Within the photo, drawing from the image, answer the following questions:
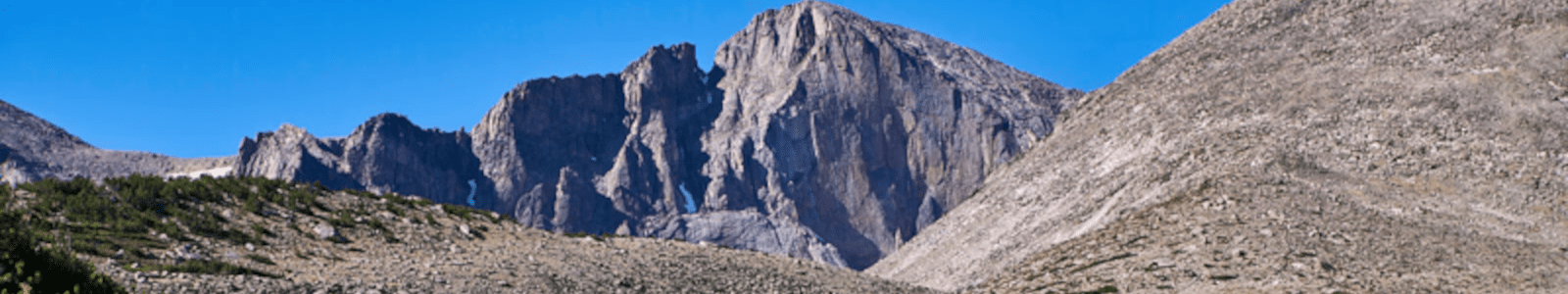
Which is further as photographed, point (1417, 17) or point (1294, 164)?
point (1417, 17)

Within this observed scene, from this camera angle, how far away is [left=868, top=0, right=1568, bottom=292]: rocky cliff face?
42344mm

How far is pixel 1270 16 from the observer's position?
3305 inches

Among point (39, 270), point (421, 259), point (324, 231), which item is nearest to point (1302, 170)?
point (421, 259)

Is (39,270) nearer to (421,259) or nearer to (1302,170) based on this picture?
(421,259)

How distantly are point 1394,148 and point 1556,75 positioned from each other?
1116cm

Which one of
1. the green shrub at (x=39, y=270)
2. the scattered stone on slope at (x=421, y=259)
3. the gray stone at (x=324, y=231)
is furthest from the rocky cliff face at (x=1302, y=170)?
the green shrub at (x=39, y=270)

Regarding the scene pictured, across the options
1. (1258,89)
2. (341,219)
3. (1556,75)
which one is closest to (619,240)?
(341,219)

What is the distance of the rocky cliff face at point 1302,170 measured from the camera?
1667 inches

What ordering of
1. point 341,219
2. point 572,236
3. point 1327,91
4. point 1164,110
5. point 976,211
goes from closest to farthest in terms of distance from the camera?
point 341,219 < point 572,236 < point 1327,91 < point 1164,110 < point 976,211

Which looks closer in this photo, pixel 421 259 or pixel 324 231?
pixel 421 259

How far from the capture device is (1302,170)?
2329 inches

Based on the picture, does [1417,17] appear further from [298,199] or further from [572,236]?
[298,199]

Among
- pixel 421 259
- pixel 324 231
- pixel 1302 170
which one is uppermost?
pixel 324 231

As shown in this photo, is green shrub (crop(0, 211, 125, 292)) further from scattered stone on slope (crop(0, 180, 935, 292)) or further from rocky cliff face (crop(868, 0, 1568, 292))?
rocky cliff face (crop(868, 0, 1568, 292))
